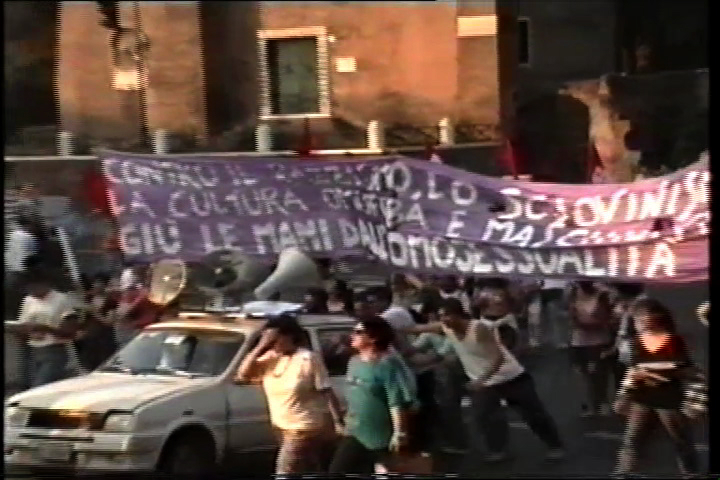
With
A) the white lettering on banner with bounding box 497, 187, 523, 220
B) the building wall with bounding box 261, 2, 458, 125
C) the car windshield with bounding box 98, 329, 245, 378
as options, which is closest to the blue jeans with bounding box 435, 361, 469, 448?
the white lettering on banner with bounding box 497, 187, 523, 220

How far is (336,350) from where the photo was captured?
5742 mm

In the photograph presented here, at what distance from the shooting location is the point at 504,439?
226 inches

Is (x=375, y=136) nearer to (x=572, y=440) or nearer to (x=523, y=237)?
(x=523, y=237)

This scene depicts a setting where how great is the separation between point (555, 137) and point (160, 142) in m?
2.10

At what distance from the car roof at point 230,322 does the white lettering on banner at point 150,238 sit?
1.21ft

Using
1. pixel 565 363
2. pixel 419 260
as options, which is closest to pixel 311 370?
pixel 419 260

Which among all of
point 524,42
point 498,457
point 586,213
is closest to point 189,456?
point 498,457

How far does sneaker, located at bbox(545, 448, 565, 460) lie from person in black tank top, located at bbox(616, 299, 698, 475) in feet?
1.10

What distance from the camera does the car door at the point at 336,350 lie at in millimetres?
5738

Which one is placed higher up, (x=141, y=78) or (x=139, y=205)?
(x=141, y=78)

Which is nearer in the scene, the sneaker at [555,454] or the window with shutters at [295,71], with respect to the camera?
the sneaker at [555,454]

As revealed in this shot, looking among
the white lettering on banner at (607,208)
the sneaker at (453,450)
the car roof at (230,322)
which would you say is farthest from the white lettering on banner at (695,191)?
the car roof at (230,322)

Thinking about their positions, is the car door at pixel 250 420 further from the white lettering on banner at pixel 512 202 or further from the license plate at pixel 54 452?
the white lettering on banner at pixel 512 202

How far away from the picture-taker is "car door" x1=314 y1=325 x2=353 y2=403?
18.8 ft
